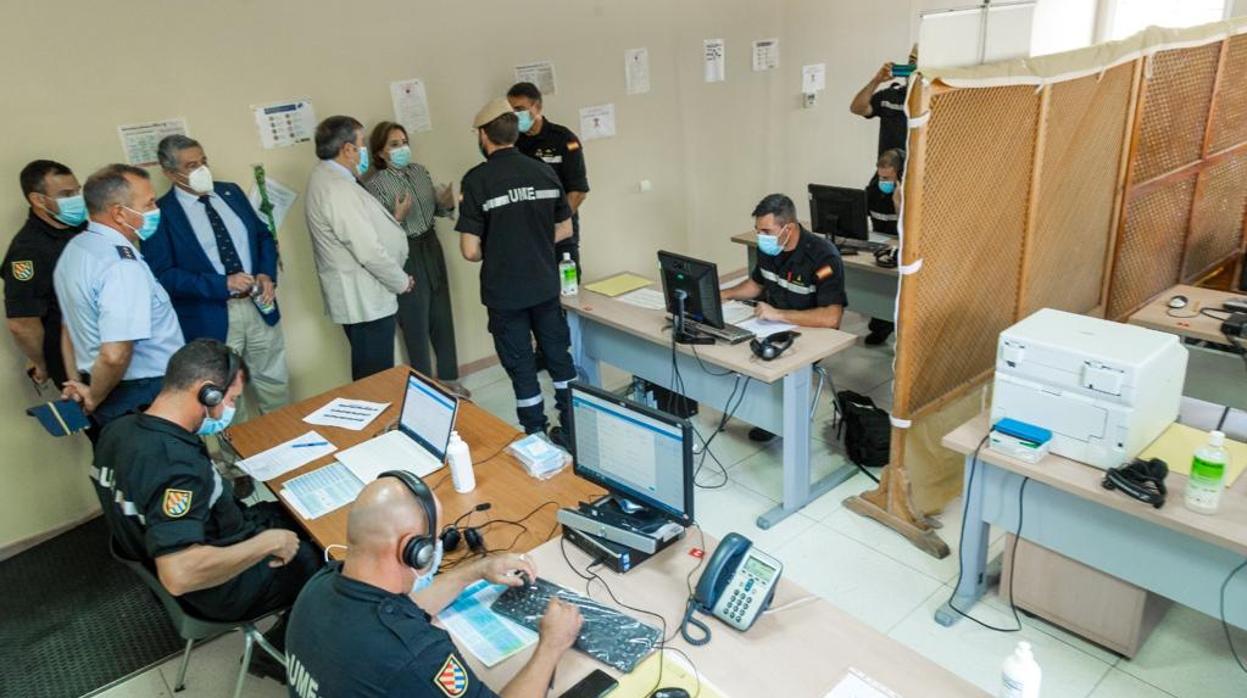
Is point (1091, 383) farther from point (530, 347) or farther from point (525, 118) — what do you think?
point (525, 118)

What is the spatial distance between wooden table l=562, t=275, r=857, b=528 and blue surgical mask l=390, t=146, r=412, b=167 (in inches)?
45.3

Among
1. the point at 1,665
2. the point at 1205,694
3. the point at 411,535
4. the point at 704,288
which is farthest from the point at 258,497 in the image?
the point at 1205,694

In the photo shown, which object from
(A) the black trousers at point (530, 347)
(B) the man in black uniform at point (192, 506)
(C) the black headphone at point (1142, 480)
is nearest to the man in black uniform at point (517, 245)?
(A) the black trousers at point (530, 347)

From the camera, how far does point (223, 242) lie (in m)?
3.65

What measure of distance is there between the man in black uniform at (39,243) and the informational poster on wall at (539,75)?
2.49 meters

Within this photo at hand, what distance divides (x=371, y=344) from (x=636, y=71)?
270cm

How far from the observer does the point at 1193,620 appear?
8.86ft

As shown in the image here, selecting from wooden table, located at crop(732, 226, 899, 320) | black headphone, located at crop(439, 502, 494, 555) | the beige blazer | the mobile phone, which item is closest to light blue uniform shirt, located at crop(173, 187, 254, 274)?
the beige blazer

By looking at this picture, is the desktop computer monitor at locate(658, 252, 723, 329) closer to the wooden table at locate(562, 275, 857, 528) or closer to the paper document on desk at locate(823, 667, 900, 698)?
the wooden table at locate(562, 275, 857, 528)

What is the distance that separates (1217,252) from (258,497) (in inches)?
225

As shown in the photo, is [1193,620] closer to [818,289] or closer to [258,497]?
[818,289]

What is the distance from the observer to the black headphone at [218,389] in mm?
2162

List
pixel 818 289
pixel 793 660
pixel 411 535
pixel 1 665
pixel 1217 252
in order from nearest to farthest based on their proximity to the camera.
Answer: pixel 411 535, pixel 793 660, pixel 1 665, pixel 818 289, pixel 1217 252

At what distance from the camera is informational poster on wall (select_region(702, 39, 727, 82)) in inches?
227
